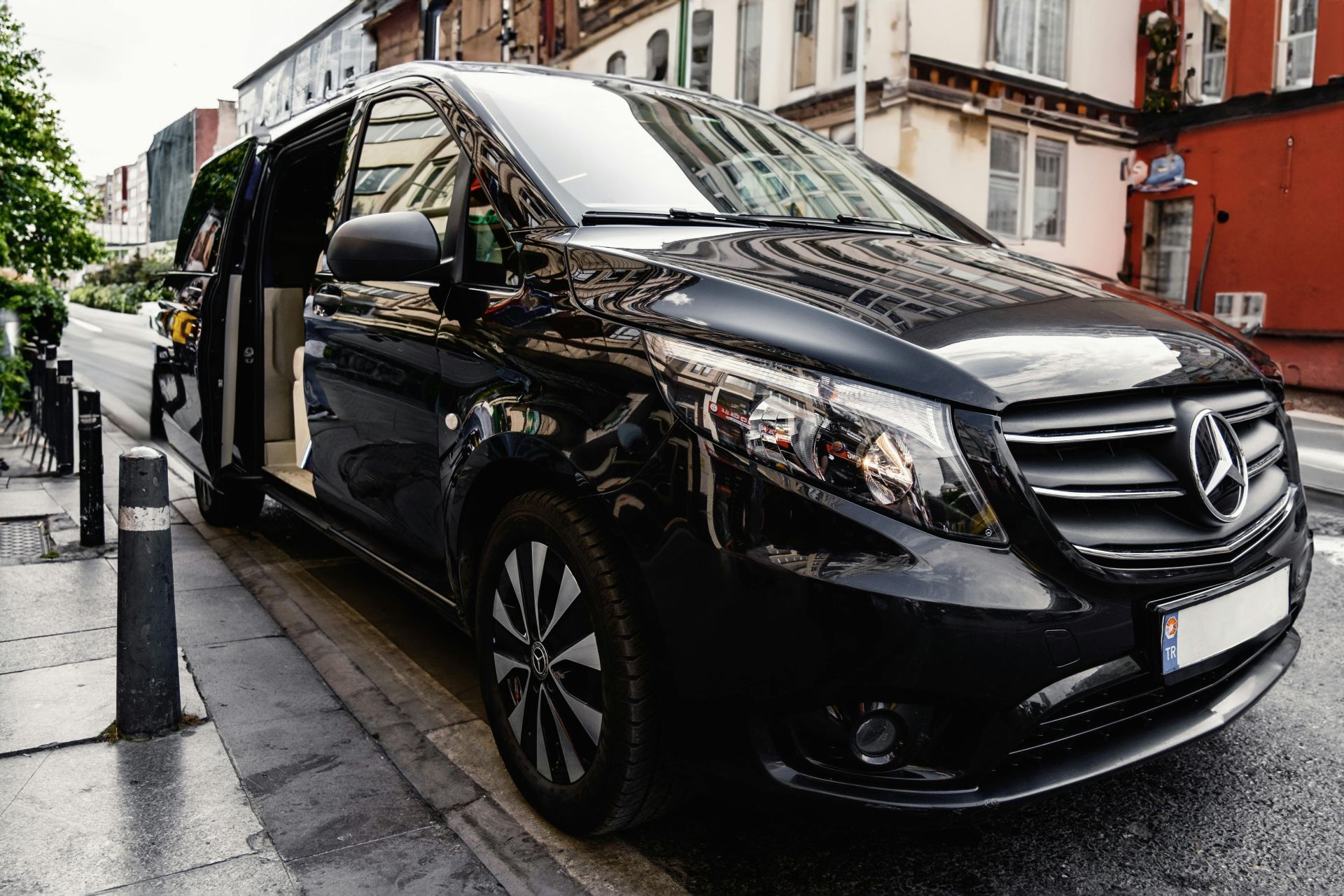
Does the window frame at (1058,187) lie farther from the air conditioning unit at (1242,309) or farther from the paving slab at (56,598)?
the paving slab at (56,598)

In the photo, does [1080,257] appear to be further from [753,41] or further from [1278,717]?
[1278,717]

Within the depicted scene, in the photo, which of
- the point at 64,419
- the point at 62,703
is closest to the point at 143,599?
the point at 62,703

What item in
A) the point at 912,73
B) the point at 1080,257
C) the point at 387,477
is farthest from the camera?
the point at 1080,257

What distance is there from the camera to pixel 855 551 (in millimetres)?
→ 1809

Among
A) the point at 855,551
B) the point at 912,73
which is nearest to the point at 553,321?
the point at 855,551

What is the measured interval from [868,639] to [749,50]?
18.3m

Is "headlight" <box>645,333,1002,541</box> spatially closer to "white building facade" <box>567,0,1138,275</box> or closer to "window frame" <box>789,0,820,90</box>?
"white building facade" <box>567,0,1138,275</box>

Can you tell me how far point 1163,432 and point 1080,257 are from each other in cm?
1702

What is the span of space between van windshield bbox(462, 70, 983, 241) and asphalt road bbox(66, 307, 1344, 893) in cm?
152

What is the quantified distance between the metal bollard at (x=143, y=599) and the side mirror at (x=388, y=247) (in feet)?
2.55

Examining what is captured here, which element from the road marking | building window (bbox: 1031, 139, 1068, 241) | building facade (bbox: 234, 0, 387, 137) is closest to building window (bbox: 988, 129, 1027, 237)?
building window (bbox: 1031, 139, 1068, 241)

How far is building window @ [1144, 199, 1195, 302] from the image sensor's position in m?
17.2

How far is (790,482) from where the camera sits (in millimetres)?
1853

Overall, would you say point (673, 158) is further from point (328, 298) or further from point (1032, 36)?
point (1032, 36)
